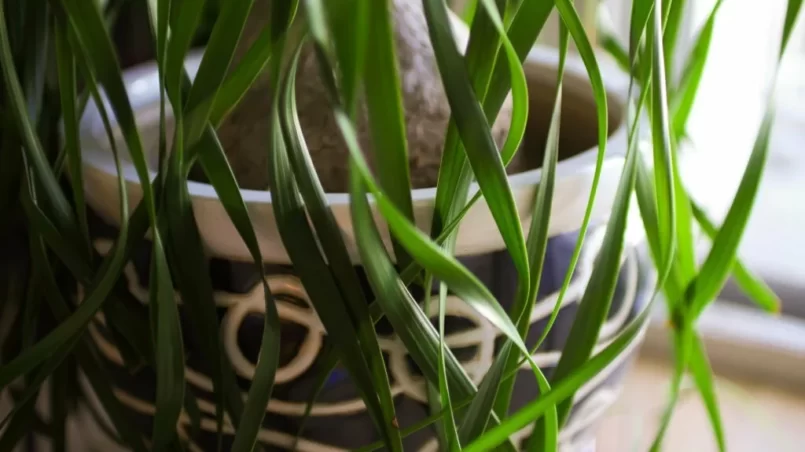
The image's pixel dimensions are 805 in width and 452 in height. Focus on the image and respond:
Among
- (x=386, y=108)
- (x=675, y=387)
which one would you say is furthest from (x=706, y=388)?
(x=386, y=108)

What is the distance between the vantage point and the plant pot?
0.22 m

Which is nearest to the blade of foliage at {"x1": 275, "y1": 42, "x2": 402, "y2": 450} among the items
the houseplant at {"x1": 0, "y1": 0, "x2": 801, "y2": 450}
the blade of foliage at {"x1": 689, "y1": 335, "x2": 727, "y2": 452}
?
the houseplant at {"x1": 0, "y1": 0, "x2": 801, "y2": 450}

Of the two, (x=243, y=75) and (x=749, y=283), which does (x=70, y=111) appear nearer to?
(x=243, y=75)

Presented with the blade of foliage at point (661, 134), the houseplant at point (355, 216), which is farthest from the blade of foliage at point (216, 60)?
the blade of foliage at point (661, 134)

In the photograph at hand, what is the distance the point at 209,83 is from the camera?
21 cm

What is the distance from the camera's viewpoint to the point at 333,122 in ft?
A: 0.86

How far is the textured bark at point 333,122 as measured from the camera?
0.86 feet

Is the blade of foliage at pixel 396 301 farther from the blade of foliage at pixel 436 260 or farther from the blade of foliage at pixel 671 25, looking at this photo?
the blade of foliage at pixel 671 25

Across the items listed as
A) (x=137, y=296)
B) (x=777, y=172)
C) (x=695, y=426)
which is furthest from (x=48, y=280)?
(x=777, y=172)

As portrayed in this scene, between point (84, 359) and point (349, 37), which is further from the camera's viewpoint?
point (84, 359)

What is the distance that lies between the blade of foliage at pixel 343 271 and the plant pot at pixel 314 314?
13mm

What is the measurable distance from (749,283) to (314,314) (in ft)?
0.48

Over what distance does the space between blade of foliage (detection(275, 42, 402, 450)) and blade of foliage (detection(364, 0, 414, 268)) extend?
0.02m

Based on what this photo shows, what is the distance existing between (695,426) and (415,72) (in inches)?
10.2
